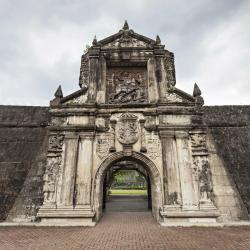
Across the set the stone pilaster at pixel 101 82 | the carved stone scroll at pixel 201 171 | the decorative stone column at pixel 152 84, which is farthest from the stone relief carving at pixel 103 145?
the carved stone scroll at pixel 201 171

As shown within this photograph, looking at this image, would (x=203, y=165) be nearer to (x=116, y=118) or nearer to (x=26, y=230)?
(x=116, y=118)

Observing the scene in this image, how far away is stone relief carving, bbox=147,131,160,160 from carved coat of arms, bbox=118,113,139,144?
1.82ft

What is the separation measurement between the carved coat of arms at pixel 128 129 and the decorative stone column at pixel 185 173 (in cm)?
174

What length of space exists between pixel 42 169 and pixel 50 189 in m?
0.99

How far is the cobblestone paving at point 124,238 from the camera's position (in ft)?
17.7

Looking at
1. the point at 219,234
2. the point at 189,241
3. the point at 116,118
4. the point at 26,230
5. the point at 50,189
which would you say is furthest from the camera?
the point at 116,118

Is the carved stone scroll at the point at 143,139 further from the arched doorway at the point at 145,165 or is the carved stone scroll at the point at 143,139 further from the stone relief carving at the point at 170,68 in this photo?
the stone relief carving at the point at 170,68

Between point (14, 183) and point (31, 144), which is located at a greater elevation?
point (31, 144)

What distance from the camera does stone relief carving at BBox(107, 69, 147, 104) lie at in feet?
33.1

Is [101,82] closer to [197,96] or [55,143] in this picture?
[55,143]

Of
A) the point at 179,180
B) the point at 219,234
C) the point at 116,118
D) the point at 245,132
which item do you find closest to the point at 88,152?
the point at 116,118

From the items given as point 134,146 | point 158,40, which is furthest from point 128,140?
point 158,40

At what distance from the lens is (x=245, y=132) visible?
10250 mm

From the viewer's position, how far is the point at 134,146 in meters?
9.04
